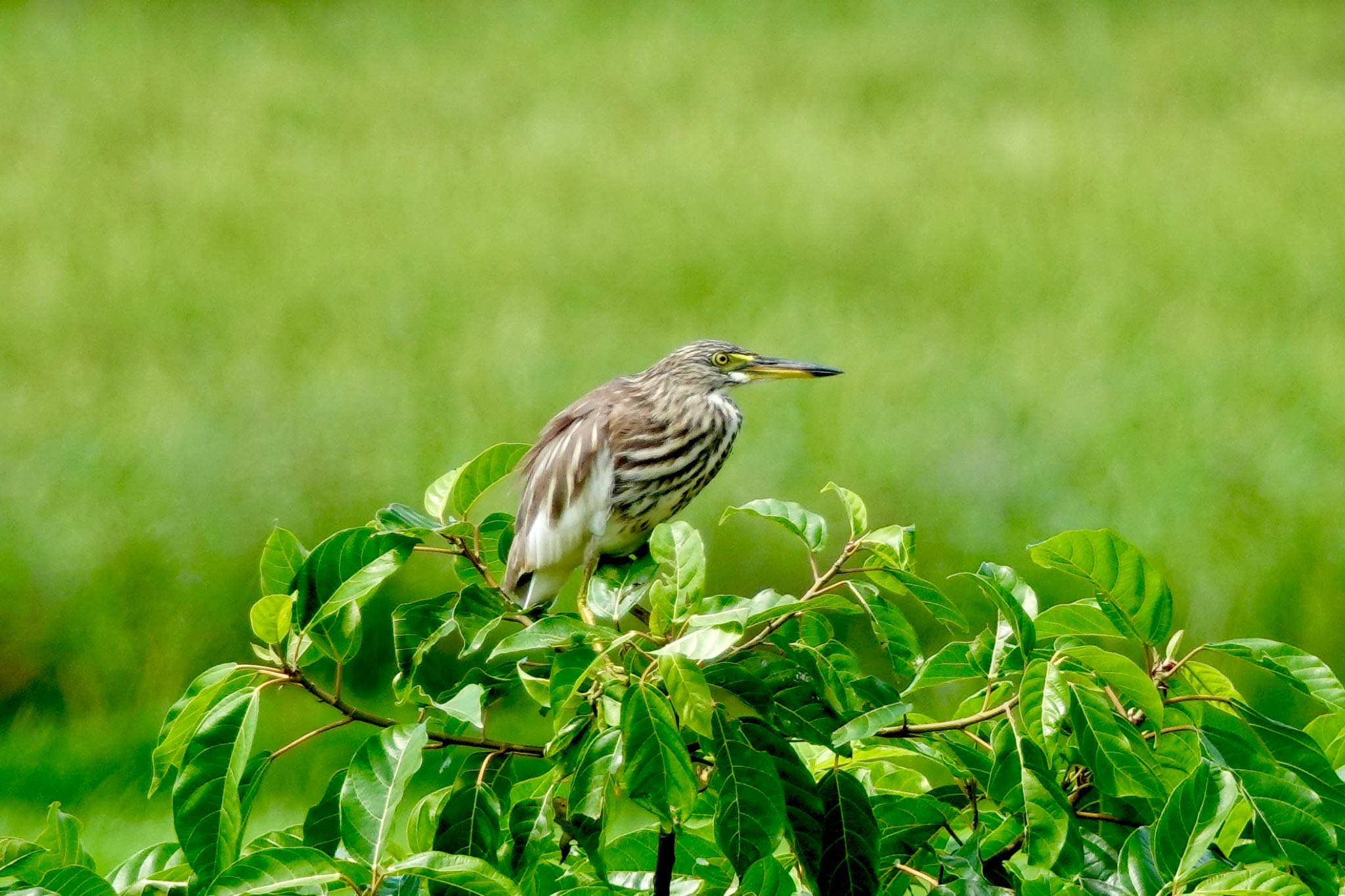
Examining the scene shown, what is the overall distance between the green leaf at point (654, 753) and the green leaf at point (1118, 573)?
29 cm

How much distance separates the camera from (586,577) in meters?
1.70

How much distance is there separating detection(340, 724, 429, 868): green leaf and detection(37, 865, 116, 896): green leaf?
19 cm

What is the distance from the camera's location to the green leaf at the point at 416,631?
118cm

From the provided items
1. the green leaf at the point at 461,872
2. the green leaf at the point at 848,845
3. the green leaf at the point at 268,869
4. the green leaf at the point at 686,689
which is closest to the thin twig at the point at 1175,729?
the green leaf at the point at 848,845

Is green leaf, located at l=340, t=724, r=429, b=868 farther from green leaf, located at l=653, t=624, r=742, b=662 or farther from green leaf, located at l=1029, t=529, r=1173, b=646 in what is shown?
green leaf, located at l=1029, t=529, r=1173, b=646

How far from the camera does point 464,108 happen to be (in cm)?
591

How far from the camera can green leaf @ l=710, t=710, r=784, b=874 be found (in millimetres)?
1008

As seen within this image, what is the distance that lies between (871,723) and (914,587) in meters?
0.16

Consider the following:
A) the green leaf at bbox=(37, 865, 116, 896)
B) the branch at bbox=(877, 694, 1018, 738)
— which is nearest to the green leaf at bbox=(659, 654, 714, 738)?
the branch at bbox=(877, 694, 1018, 738)

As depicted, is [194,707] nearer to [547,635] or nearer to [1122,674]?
[547,635]

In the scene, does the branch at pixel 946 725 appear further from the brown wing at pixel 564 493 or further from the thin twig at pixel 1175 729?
the brown wing at pixel 564 493

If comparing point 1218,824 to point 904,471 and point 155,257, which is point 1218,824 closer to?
point 904,471

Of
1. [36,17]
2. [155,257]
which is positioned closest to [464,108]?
[155,257]

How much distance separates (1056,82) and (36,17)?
14.8 feet
